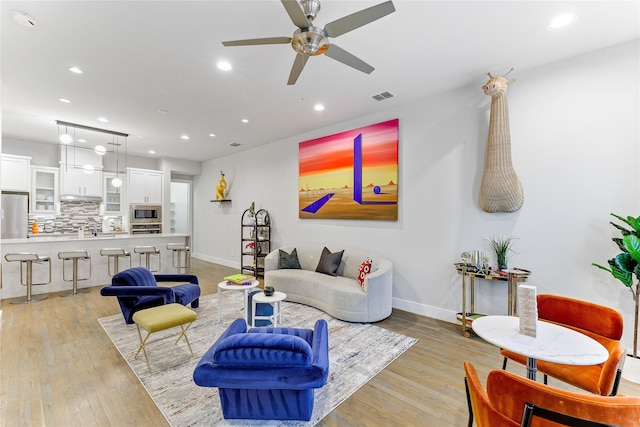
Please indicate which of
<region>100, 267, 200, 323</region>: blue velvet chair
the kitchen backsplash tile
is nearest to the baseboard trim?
<region>100, 267, 200, 323</region>: blue velvet chair

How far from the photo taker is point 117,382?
2.49 meters

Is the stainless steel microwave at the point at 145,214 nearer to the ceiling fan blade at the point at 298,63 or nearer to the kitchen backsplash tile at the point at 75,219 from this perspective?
the kitchen backsplash tile at the point at 75,219

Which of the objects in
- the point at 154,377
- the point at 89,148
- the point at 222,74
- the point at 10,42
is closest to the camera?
the point at 154,377

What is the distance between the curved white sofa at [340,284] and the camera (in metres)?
3.82

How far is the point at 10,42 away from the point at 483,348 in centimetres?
590

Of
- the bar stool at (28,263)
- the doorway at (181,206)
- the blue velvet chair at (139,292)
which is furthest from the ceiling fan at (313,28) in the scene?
the doorway at (181,206)

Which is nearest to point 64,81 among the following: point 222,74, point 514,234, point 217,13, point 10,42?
point 10,42

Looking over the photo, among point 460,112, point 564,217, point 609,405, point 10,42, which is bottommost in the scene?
point 609,405

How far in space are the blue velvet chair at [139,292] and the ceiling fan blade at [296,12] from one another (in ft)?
10.9

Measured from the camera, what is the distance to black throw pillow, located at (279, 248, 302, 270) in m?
5.18

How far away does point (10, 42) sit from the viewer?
278 centimetres

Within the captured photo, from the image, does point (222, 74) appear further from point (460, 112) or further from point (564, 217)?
point (564, 217)

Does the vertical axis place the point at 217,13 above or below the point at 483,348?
above

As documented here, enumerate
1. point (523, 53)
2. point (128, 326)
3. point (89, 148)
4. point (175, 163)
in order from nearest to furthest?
point (523, 53) → point (128, 326) → point (89, 148) → point (175, 163)
